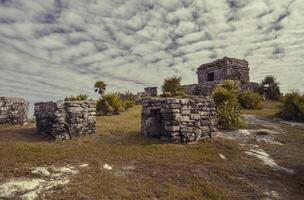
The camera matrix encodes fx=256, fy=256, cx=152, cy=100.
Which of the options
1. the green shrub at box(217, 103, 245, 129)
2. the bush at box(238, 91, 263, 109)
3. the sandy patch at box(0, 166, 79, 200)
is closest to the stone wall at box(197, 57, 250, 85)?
the bush at box(238, 91, 263, 109)

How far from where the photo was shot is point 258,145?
39.9 ft

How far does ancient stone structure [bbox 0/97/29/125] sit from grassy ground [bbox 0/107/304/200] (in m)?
2.96

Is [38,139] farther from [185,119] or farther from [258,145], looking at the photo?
[258,145]

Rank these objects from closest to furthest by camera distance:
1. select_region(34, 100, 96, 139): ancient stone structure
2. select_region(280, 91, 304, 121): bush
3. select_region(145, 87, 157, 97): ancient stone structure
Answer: select_region(34, 100, 96, 139): ancient stone structure < select_region(280, 91, 304, 121): bush < select_region(145, 87, 157, 97): ancient stone structure

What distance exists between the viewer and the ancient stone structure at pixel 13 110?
14.9 meters

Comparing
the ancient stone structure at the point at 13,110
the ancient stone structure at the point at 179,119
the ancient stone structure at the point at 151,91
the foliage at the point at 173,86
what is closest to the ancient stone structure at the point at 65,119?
the ancient stone structure at the point at 179,119

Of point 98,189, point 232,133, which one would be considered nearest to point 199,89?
point 232,133

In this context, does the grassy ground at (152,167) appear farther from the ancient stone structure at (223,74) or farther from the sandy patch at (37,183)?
the ancient stone structure at (223,74)

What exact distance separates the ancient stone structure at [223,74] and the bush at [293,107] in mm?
7747

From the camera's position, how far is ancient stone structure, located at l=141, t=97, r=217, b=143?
1162 centimetres

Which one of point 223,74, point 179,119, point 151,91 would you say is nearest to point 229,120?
point 179,119

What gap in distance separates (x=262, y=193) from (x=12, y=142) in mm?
9877

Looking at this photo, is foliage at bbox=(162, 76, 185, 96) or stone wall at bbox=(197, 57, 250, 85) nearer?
foliage at bbox=(162, 76, 185, 96)

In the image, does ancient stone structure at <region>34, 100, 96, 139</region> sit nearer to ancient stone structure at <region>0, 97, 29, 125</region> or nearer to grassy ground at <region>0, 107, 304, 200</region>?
grassy ground at <region>0, 107, 304, 200</region>
